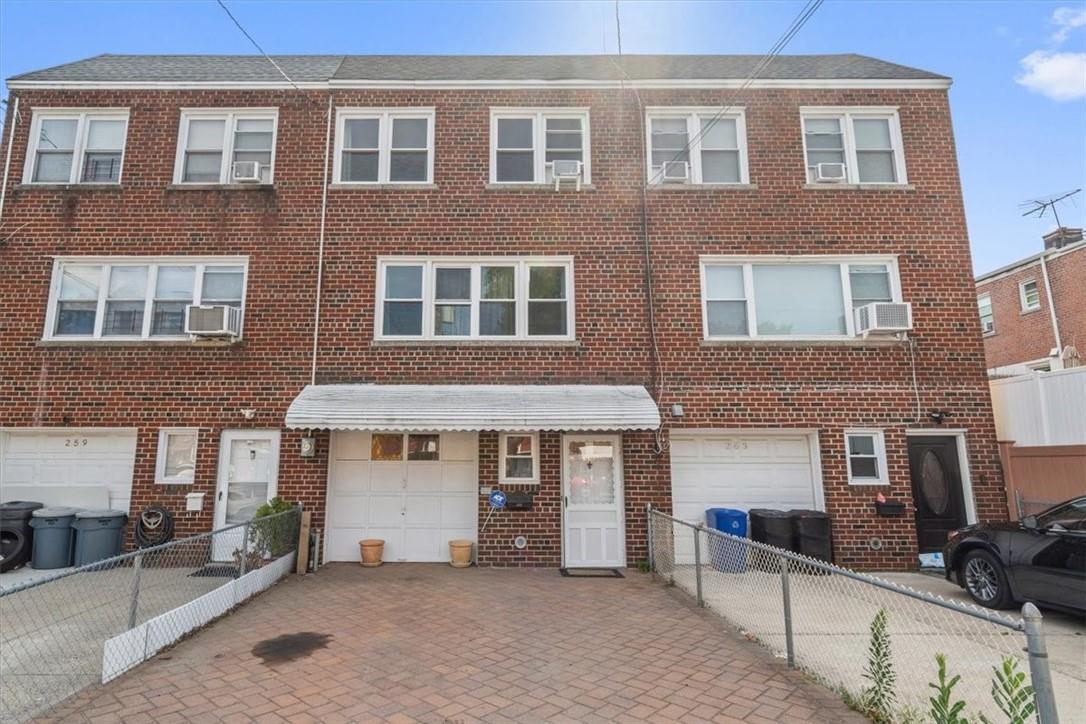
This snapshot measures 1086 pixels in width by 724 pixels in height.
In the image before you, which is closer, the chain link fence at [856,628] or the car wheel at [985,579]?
the chain link fence at [856,628]

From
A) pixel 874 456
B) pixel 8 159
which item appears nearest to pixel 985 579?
pixel 874 456

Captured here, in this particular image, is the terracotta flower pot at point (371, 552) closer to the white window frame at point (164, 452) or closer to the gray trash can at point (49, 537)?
the white window frame at point (164, 452)

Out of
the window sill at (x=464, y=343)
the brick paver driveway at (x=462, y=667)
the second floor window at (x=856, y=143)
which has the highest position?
the second floor window at (x=856, y=143)

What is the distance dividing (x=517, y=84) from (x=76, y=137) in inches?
355

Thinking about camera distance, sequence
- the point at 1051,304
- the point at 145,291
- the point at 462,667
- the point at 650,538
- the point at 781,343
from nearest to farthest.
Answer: the point at 462,667 < the point at 650,538 < the point at 781,343 < the point at 145,291 < the point at 1051,304

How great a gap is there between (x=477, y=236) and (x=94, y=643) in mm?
8234

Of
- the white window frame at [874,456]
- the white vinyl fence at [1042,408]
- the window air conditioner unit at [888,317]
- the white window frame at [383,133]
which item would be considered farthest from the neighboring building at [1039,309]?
the white window frame at [383,133]

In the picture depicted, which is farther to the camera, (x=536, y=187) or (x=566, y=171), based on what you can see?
(x=536, y=187)

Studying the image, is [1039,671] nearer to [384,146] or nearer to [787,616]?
[787,616]

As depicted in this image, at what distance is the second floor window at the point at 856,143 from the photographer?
1108cm

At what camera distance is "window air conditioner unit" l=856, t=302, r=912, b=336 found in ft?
32.7

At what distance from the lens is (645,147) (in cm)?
1113

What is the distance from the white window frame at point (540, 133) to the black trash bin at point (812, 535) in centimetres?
747

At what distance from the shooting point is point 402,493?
33.6 feet
